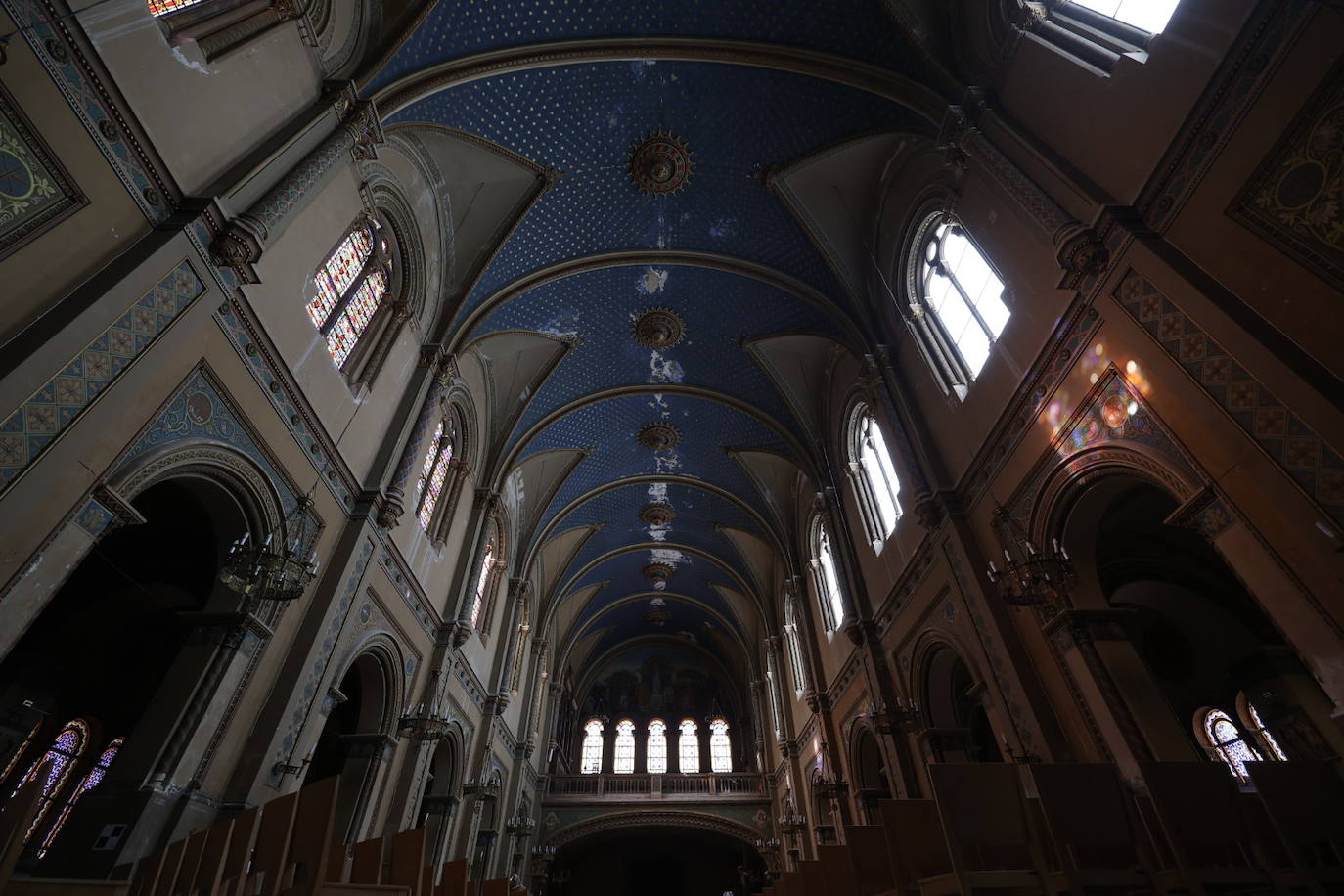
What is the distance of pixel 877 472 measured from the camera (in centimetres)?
1241

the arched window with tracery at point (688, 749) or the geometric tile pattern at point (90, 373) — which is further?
the arched window with tracery at point (688, 749)

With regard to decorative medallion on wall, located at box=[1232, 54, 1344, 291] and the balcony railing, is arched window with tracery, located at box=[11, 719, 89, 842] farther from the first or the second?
decorative medallion on wall, located at box=[1232, 54, 1344, 291]

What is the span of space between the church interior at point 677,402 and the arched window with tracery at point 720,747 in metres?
9.69

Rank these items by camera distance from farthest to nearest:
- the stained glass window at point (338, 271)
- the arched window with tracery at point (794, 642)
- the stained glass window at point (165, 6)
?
the arched window with tracery at point (794, 642), the stained glass window at point (338, 271), the stained glass window at point (165, 6)

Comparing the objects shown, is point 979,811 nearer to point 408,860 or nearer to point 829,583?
point 408,860

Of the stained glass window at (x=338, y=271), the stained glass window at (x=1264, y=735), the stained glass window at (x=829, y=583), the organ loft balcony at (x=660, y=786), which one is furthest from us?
the organ loft balcony at (x=660, y=786)

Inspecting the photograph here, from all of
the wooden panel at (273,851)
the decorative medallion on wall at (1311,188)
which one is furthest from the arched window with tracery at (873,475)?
the wooden panel at (273,851)

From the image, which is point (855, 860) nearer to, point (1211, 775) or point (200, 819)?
point (1211, 775)

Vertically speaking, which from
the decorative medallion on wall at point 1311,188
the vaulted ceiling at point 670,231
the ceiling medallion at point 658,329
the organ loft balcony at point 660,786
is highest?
Answer: the ceiling medallion at point 658,329

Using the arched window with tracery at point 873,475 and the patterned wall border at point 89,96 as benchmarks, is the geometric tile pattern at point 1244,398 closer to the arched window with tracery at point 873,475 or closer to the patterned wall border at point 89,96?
the arched window with tracery at point 873,475

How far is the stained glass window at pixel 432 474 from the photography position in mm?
11430

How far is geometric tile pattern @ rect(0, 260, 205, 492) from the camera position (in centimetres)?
442

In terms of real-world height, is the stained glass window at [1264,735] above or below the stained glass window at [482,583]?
below

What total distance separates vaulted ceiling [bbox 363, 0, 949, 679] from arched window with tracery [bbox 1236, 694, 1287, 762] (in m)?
8.12
